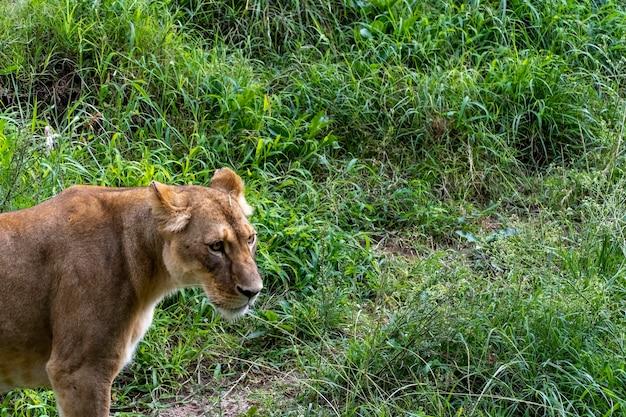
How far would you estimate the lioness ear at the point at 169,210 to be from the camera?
14.7ft

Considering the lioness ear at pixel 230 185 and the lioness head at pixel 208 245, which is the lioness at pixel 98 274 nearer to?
the lioness head at pixel 208 245

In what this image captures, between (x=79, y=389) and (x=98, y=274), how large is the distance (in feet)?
1.47

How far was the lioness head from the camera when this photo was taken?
4.48 meters

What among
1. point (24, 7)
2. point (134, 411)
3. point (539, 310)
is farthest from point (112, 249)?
point (24, 7)

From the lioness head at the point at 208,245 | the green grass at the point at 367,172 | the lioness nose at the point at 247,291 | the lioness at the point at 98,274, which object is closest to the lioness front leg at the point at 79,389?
the lioness at the point at 98,274

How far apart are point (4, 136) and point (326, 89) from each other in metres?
2.12

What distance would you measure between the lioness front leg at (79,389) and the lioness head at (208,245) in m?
0.51

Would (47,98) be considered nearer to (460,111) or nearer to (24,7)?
(24,7)

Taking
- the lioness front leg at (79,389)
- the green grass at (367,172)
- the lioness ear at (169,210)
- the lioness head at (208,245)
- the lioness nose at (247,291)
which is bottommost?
the green grass at (367,172)

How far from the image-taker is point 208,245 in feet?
14.7

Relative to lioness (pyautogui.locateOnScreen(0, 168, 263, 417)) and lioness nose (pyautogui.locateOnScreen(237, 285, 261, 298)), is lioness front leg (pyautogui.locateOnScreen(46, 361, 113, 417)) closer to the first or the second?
lioness (pyautogui.locateOnScreen(0, 168, 263, 417))

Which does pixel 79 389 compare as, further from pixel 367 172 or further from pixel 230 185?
pixel 367 172

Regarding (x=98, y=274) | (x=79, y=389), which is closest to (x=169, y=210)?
(x=98, y=274)

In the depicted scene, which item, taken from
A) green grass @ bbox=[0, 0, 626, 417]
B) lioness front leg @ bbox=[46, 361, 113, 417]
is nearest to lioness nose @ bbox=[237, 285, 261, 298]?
lioness front leg @ bbox=[46, 361, 113, 417]
